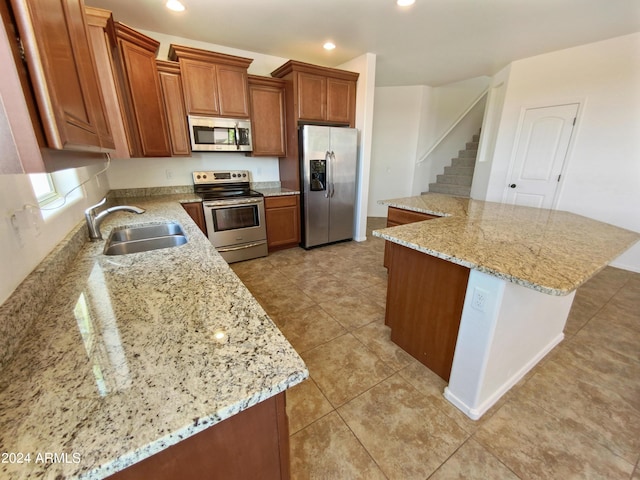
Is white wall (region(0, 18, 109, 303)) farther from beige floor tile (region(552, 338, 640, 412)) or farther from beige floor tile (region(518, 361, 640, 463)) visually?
beige floor tile (region(552, 338, 640, 412))

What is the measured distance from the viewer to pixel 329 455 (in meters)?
1.24

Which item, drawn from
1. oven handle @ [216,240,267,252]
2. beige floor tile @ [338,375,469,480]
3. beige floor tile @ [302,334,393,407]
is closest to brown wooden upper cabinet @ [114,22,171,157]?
oven handle @ [216,240,267,252]

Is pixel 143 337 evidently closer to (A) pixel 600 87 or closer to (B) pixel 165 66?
(B) pixel 165 66

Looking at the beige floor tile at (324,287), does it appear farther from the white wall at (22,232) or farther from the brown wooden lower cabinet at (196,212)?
the white wall at (22,232)

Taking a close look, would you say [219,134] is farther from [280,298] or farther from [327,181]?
[280,298]

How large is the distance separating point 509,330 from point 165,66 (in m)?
3.73

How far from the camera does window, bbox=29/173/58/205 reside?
125 centimetres

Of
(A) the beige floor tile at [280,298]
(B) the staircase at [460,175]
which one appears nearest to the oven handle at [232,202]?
(A) the beige floor tile at [280,298]

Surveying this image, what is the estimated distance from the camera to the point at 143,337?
72 cm

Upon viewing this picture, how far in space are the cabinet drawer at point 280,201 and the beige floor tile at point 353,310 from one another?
155cm

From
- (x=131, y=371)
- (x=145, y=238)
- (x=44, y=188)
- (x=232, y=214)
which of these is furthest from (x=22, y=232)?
(x=232, y=214)

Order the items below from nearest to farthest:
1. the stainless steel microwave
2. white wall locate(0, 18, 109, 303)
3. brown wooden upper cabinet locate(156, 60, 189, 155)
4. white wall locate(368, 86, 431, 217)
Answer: white wall locate(0, 18, 109, 303), brown wooden upper cabinet locate(156, 60, 189, 155), the stainless steel microwave, white wall locate(368, 86, 431, 217)

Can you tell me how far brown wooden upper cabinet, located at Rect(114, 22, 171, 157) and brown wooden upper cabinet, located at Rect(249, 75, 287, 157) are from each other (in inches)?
39.7

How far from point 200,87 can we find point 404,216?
262cm
